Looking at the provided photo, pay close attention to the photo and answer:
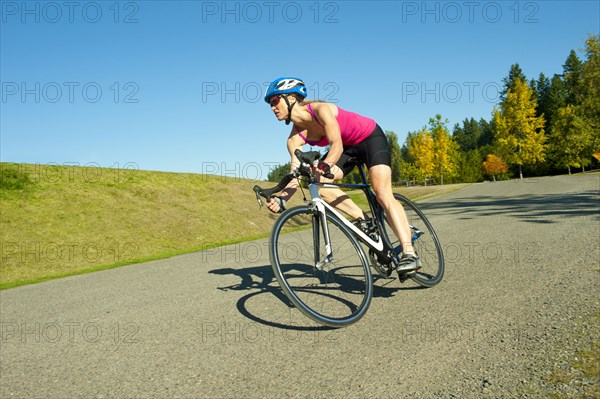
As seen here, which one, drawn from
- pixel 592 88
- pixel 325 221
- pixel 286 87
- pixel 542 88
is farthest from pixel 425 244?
pixel 542 88

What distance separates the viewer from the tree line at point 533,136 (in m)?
35.2

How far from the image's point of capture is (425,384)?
91.4 inches

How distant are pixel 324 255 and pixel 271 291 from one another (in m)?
1.16

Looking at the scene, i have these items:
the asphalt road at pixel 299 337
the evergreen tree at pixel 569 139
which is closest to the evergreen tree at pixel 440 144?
the evergreen tree at pixel 569 139

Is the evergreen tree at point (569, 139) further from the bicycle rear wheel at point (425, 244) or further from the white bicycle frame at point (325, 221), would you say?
the white bicycle frame at point (325, 221)

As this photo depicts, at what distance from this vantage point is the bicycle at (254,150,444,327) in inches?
137

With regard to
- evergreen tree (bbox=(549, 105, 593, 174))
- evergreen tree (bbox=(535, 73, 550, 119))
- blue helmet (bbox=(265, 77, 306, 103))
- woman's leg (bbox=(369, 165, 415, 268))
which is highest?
evergreen tree (bbox=(535, 73, 550, 119))

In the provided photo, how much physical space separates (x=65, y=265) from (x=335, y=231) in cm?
1215

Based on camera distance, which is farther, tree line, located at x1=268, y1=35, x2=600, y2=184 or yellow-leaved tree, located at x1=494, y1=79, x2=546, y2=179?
yellow-leaved tree, located at x1=494, y1=79, x2=546, y2=179

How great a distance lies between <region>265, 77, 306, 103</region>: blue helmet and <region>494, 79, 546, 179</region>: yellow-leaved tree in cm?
6175

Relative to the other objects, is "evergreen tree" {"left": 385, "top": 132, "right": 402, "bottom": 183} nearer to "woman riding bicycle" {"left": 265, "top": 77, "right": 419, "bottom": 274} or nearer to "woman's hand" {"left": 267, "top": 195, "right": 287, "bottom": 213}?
"woman riding bicycle" {"left": 265, "top": 77, "right": 419, "bottom": 274}

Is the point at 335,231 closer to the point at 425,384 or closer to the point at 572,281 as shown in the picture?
the point at 425,384

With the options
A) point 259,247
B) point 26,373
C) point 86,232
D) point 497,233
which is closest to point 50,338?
point 26,373

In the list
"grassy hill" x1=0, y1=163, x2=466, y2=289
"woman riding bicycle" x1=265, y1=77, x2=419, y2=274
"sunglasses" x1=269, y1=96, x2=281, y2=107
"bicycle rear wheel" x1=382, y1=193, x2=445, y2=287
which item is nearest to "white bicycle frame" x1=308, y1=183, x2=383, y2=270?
"woman riding bicycle" x1=265, y1=77, x2=419, y2=274
